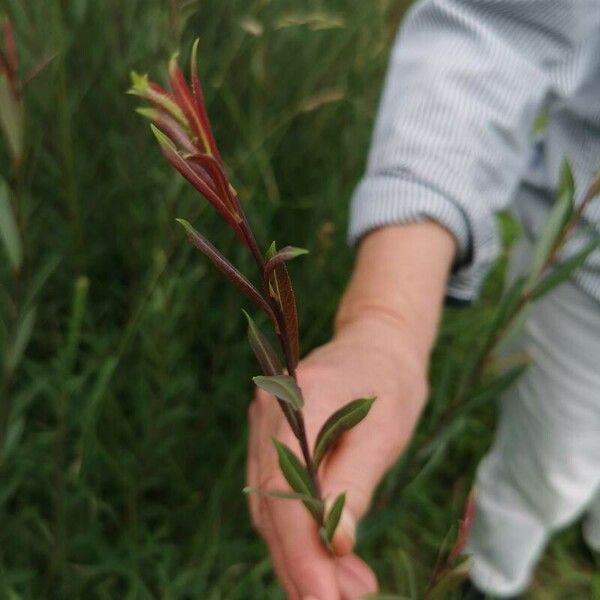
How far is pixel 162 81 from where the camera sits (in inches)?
29.4

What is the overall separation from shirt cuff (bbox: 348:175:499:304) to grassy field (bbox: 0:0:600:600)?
41mm

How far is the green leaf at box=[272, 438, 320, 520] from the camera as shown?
1.05 ft

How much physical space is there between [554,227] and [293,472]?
0.28m

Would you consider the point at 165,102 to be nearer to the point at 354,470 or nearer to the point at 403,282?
the point at 354,470

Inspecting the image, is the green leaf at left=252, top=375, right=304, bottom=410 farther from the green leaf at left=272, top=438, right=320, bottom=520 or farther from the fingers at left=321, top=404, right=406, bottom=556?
the fingers at left=321, top=404, right=406, bottom=556

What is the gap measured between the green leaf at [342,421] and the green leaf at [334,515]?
19 millimetres

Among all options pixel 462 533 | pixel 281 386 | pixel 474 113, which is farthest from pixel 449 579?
pixel 474 113

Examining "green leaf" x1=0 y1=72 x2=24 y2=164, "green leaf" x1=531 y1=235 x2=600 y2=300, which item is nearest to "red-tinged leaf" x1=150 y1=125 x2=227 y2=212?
"green leaf" x1=0 y1=72 x2=24 y2=164

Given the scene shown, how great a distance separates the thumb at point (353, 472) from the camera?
0.47m

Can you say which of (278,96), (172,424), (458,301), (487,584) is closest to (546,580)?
(487,584)

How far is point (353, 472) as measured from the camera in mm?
486

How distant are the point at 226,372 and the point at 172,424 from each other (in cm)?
14

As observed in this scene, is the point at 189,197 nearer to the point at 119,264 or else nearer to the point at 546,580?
the point at 119,264

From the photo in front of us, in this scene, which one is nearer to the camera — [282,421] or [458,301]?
[282,421]
